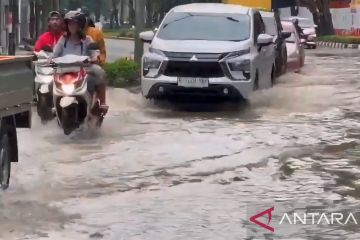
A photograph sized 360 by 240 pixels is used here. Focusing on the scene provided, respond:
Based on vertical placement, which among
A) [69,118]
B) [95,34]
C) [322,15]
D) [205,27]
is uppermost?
[95,34]

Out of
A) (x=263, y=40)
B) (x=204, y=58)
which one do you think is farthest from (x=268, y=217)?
(x=263, y=40)

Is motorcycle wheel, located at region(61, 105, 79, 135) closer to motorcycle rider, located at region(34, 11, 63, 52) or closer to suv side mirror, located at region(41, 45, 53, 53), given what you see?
suv side mirror, located at region(41, 45, 53, 53)

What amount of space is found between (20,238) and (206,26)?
31.9 feet

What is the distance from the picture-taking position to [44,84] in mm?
12805

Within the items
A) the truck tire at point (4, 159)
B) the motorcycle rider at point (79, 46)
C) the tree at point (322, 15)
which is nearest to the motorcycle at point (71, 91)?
the motorcycle rider at point (79, 46)

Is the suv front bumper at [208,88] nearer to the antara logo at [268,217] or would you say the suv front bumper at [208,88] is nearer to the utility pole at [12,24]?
the antara logo at [268,217]

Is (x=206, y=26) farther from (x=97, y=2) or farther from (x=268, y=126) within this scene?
(x=97, y=2)

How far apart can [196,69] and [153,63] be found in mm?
709

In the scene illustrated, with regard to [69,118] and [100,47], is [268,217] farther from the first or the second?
[100,47]

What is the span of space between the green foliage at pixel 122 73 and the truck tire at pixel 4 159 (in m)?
10.5

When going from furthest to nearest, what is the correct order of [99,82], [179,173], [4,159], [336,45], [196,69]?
[336,45], [196,69], [99,82], [179,173], [4,159]

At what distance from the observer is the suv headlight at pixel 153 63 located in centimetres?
1524

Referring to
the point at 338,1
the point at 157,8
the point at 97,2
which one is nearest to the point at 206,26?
the point at 338,1

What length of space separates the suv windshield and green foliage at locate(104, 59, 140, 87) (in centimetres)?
291
